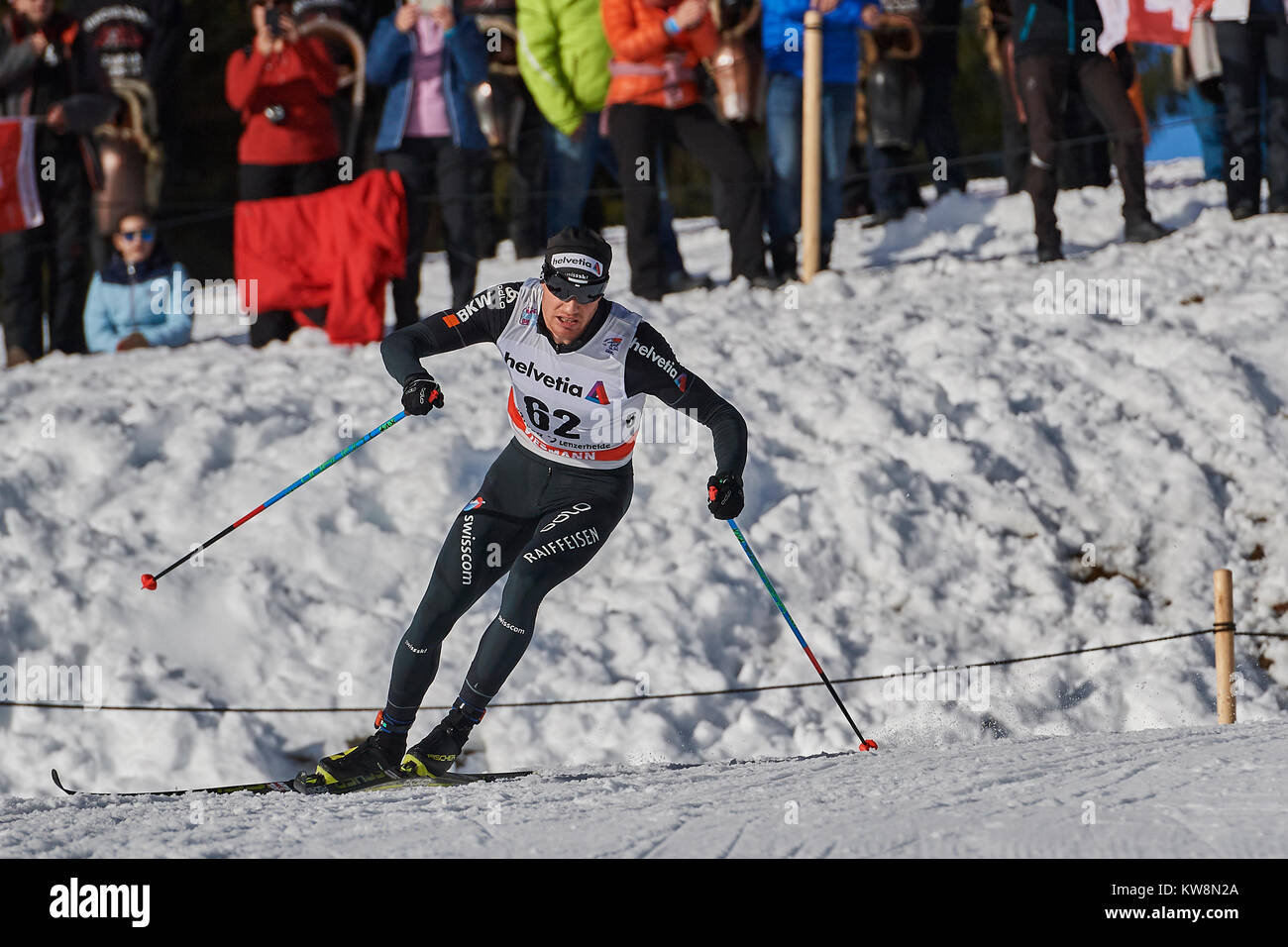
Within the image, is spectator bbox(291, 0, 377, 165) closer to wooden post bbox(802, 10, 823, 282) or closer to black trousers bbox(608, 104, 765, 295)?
black trousers bbox(608, 104, 765, 295)

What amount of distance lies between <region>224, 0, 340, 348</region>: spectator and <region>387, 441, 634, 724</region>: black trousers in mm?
4354

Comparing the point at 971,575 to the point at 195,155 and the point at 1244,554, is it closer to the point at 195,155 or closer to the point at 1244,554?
the point at 1244,554

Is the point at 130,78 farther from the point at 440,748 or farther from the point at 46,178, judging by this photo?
the point at 440,748

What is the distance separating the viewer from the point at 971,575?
23.1 feet

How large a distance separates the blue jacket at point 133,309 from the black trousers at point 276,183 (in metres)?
0.71

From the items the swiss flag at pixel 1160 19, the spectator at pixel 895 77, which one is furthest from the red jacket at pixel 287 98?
the swiss flag at pixel 1160 19

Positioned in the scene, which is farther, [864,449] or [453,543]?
[864,449]

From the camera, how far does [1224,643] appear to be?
600 cm

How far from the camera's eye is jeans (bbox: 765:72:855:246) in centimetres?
925

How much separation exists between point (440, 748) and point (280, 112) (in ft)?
16.2

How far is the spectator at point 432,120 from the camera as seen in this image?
8.77 metres

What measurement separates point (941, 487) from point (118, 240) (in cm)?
541

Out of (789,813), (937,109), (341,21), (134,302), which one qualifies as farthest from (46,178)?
(789,813)
